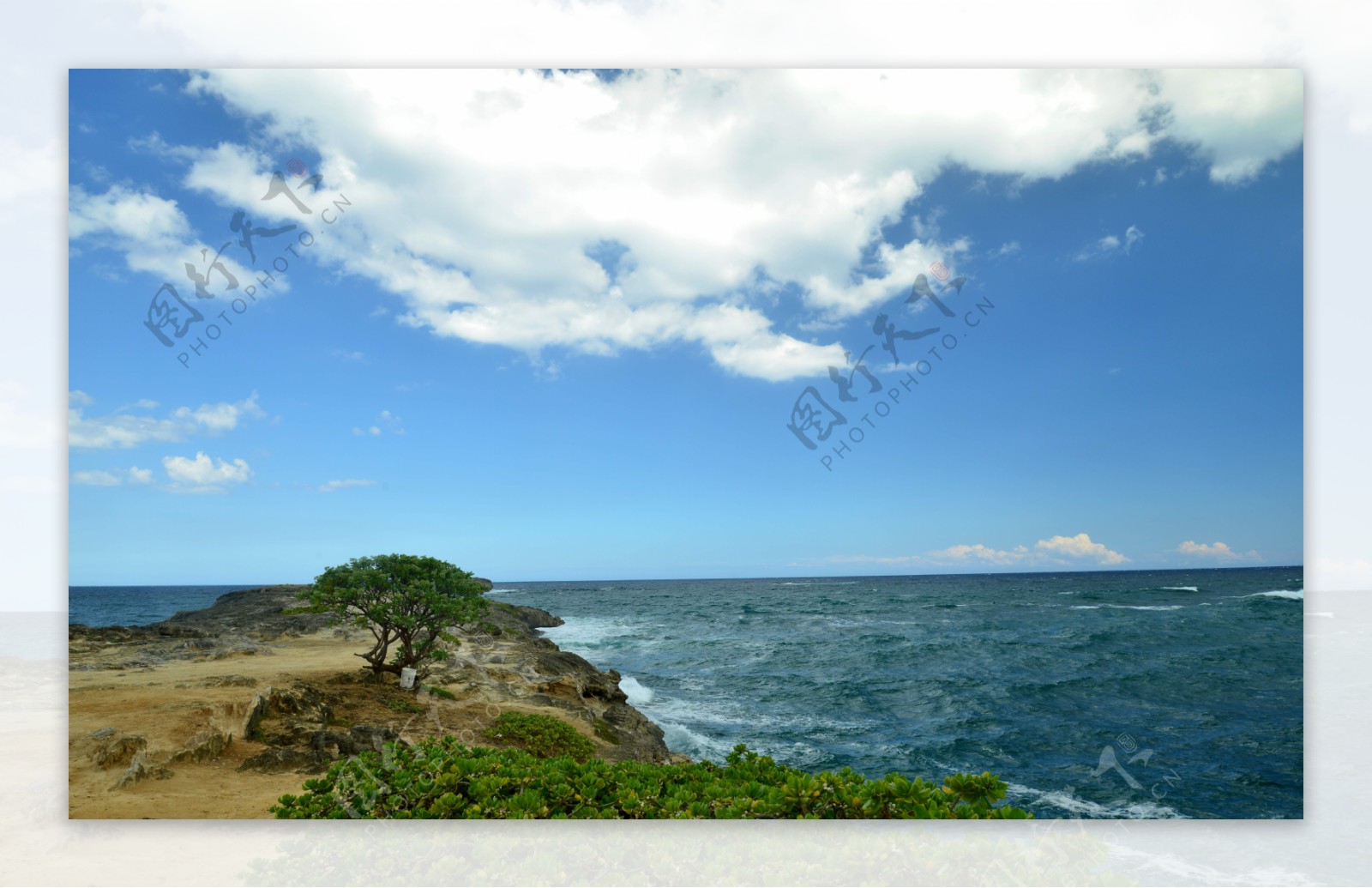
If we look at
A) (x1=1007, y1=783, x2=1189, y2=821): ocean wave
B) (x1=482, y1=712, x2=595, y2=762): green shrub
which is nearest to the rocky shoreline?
(x1=482, y1=712, x2=595, y2=762): green shrub

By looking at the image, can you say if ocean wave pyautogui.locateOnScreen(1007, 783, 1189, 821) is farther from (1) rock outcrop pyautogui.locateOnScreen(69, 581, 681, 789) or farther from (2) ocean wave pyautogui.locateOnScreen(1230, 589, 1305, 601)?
(1) rock outcrop pyautogui.locateOnScreen(69, 581, 681, 789)

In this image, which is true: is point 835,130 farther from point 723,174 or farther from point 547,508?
point 547,508

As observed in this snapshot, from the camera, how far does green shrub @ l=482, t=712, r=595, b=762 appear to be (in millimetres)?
5008

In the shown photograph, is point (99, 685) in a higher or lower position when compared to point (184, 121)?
lower

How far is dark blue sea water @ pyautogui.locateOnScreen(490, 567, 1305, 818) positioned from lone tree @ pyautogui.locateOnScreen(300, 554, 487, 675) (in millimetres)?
527

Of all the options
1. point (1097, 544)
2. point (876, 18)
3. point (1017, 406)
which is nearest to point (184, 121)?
point (876, 18)

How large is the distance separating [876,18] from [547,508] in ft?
14.2

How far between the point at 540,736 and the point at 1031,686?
4.67 m

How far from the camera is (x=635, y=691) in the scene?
8.66 meters

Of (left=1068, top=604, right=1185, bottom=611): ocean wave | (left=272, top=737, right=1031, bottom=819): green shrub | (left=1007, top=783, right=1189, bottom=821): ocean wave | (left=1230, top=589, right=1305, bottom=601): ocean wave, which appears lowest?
(left=1007, top=783, right=1189, bottom=821): ocean wave

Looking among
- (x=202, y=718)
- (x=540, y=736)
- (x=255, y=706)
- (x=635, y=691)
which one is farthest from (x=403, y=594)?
(x=635, y=691)

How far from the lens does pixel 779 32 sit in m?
4.56

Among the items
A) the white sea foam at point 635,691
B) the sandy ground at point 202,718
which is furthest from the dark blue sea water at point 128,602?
the white sea foam at point 635,691

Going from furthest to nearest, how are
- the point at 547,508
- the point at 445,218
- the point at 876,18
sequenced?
the point at 547,508
the point at 445,218
the point at 876,18
